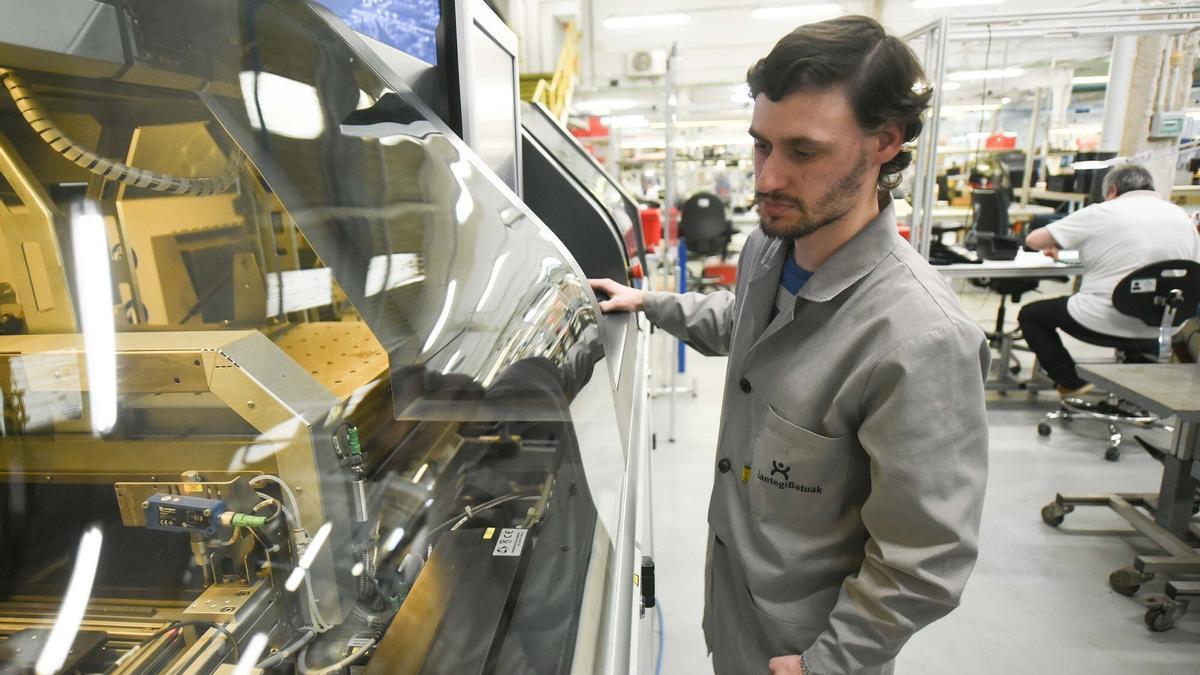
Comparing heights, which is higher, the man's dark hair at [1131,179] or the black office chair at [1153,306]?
the man's dark hair at [1131,179]

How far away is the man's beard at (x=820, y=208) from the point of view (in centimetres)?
91

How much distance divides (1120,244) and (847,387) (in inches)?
142

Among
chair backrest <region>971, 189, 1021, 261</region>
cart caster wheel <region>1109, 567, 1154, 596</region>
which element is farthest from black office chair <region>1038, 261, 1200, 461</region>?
chair backrest <region>971, 189, 1021, 261</region>

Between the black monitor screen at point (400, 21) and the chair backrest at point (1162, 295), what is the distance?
364 cm

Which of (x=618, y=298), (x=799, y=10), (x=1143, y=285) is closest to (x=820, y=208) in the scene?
(x=618, y=298)

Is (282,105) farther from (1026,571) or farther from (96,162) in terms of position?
(1026,571)

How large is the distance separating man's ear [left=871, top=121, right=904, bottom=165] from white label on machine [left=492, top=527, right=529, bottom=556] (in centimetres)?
87

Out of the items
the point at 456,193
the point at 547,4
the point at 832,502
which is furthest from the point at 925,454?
the point at 547,4

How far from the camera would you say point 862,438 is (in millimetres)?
887

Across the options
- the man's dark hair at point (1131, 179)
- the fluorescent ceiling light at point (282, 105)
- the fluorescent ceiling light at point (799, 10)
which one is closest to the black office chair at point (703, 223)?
the fluorescent ceiling light at point (799, 10)

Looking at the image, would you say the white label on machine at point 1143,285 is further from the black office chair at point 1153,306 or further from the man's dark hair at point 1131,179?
the man's dark hair at point 1131,179

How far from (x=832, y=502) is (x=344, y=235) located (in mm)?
843

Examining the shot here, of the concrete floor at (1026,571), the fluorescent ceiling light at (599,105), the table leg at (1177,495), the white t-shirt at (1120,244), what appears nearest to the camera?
the concrete floor at (1026,571)

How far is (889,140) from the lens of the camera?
0.92 metres
